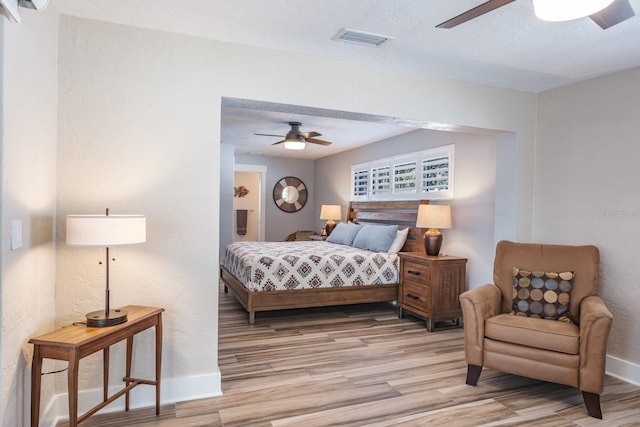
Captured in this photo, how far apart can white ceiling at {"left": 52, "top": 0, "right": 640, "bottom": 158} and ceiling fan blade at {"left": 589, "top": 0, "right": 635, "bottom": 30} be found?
19.0 inches

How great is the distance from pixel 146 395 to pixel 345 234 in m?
3.88

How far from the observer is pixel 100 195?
2.42 meters

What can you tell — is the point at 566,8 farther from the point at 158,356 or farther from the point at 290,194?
the point at 290,194

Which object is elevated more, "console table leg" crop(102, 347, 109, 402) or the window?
the window

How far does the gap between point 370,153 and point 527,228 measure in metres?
3.17

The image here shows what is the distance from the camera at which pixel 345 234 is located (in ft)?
19.8

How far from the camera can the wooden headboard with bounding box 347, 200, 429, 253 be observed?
5156 millimetres

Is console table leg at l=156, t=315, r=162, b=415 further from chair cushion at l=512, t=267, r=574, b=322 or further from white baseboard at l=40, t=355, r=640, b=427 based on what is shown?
A: chair cushion at l=512, t=267, r=574, b=322

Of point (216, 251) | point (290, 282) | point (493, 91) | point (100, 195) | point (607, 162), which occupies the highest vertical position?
point (493, 91)

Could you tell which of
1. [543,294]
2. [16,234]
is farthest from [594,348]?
[16,234]

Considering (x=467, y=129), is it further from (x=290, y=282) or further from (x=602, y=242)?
(x=290, y=282)

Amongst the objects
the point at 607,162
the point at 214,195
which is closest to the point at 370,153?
the point at 607,162

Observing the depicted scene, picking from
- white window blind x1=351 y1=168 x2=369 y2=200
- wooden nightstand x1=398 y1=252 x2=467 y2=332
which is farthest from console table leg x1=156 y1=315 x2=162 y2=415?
white window blind x1=351 y1=168 x2=369 y2=200

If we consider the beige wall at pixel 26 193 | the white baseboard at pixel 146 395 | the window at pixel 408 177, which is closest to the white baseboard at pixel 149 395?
the white baseboard at pixel 146 395
